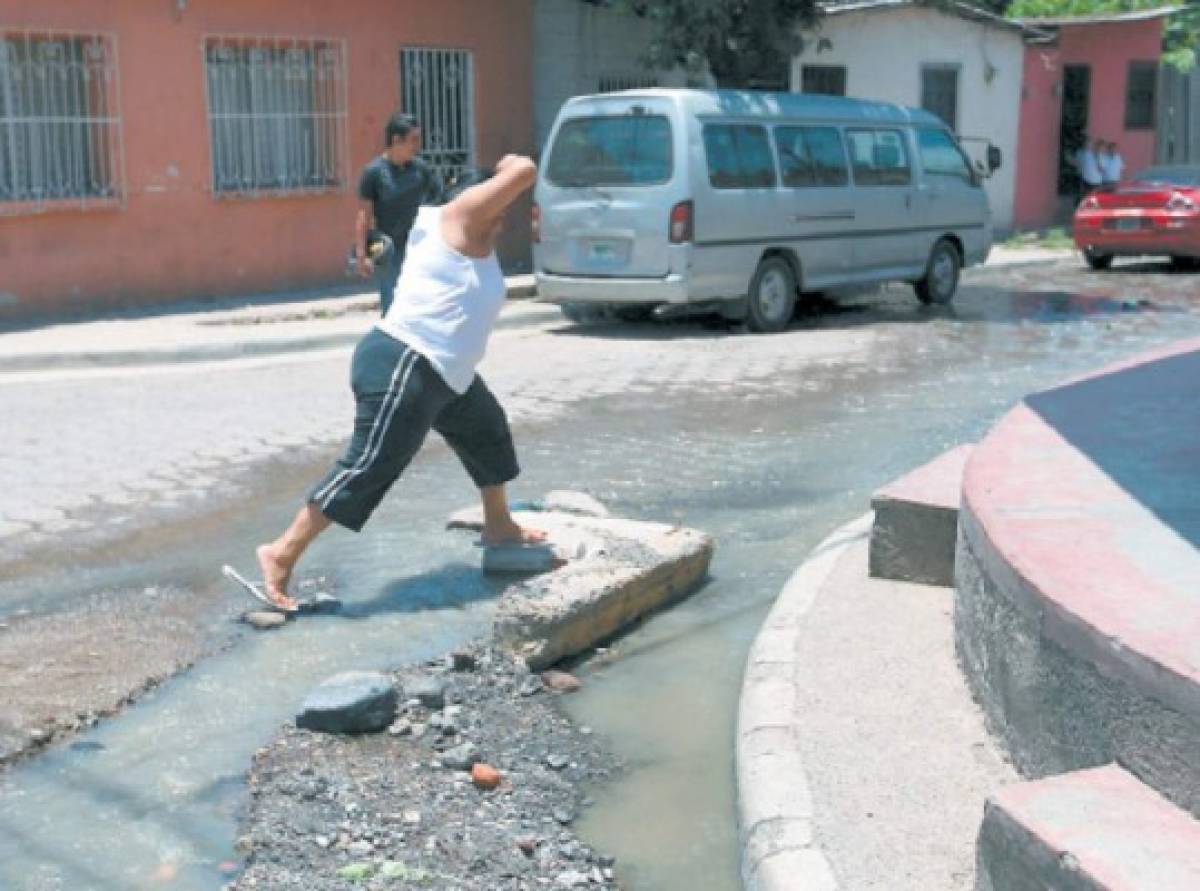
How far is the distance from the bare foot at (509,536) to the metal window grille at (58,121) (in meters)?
8.27

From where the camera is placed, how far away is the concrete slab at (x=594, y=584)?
528 centimetres

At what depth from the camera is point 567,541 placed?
21.0 feet

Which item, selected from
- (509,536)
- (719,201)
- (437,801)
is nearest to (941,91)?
(719,201)

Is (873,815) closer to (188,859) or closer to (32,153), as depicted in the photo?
(188,859)

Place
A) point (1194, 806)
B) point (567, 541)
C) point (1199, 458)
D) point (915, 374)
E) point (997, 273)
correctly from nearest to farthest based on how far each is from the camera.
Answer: point (1194, 806), point (1199, 458), point (567, 541), point (915, 374), point (997, 273)

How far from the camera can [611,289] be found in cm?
1307

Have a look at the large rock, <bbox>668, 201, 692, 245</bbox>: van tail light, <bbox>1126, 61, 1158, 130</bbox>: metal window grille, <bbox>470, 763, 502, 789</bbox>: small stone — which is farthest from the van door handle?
<bbox>1126, 61, 1158, 130</bbox>: metal window grille

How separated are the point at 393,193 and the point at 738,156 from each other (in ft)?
10.9

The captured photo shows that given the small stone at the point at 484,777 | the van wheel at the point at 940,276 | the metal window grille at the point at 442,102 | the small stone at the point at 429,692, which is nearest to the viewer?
the small stone at the point at 484,777

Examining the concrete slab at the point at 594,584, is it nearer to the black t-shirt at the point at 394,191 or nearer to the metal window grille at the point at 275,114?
the black t-shirt at the point at 394,191

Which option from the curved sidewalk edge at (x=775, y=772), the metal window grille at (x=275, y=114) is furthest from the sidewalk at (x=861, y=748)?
the metal window grille at (x=275, y=114)

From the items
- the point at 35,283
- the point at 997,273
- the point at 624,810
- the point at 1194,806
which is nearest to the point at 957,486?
the point at 624,810

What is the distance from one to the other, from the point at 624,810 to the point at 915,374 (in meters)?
7.78

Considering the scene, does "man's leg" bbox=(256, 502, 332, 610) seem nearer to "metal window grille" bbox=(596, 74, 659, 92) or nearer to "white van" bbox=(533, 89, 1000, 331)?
"white van" bbox=(533, 89, 1000, 331)
